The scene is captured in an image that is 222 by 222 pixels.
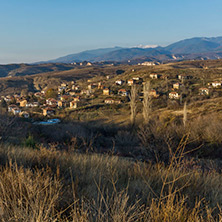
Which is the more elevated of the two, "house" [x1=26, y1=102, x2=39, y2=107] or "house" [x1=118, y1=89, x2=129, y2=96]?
Answer: "house" [x1=118, y1=89, x2=129, y2=96]

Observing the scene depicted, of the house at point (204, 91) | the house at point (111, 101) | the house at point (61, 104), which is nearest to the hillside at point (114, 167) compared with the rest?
the house at point (204, 91)

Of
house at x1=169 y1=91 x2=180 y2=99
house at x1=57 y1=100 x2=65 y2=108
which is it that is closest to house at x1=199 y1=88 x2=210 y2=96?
house at x1=169 y1=91 x2=180 y2=99

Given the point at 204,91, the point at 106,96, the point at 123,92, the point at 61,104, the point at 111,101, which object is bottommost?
the point at 61,104

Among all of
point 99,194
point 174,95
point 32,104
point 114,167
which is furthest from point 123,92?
point 99,194

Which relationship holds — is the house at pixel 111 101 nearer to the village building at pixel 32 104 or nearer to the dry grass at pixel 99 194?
the village building at pixel 32 104

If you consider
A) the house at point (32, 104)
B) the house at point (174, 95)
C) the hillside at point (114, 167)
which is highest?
the hillside at point (114, 167)

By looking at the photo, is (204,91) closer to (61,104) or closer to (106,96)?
(106,96)

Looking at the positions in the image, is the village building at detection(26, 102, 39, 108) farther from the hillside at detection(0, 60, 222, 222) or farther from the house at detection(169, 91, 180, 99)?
the house at detection(169, 91, 180, 99)

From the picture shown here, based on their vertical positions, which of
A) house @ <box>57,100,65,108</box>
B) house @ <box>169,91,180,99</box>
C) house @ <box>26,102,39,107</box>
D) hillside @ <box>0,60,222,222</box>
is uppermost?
hillside @ <box>0,60,222,222</box>

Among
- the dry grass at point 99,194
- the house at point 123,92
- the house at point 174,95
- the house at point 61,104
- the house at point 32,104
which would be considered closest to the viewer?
the dry grass at point 99,194

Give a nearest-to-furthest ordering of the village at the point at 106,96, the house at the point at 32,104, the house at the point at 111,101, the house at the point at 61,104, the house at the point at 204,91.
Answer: the village at the point at 106,96 < the house at the point at 204,91 < the house at the point at 111,101 < the house at the point at 61,104 < the house at the point at 32,104

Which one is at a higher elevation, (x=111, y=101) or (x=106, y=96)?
(x=106, y=96)

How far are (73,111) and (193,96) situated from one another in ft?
74.2

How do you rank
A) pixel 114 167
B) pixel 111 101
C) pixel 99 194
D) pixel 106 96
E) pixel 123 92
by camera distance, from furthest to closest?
pixel 123 92
pixel 106 96
pixel 111 101
pixel 114 167
pixel 99 194
